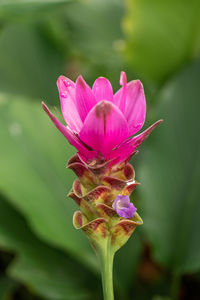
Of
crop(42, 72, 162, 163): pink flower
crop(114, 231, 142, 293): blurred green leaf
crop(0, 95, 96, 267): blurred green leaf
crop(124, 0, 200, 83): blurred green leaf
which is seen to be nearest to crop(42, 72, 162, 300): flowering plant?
A: crop(42, 72, 162, 163): pink flower

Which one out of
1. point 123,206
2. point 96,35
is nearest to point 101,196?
point 123,206

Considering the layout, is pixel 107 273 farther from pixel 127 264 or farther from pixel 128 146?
pixel 127 264

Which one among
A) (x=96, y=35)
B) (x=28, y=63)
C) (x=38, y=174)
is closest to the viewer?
(x=38, y=174)

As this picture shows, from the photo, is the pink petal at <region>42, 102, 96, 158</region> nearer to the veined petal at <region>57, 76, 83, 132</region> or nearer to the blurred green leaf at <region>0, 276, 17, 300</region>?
the veined petal at <region>57, 76, 83, 132</region>

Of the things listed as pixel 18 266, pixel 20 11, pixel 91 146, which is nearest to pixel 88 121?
pixel 91 146

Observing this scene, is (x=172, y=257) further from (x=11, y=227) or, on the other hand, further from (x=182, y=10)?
(x=182, y=10)

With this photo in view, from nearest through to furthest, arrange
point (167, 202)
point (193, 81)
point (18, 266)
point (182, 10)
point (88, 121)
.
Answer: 1. point (88, 121)
2. point (18, 266)
3. point (167, 202)
4. point (193, 81)
5. point (182, 10)

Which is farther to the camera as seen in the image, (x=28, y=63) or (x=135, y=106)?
(x=28, y=63)
